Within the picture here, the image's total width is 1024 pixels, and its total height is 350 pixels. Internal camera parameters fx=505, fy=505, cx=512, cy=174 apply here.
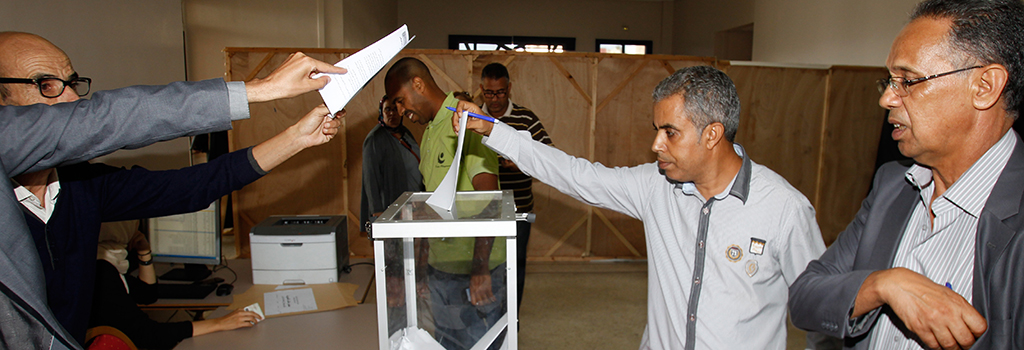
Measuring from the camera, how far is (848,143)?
4.82 m

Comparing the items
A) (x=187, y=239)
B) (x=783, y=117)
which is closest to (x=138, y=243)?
(x=187, y=239)

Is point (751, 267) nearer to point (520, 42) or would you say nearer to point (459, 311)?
point (459, 311)

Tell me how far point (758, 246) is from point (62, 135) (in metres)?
1.46

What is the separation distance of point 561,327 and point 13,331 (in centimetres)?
319

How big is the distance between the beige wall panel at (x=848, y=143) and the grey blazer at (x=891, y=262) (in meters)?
4.31

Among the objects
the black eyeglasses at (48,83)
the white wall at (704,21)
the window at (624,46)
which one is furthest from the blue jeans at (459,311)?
the window at (624,46)

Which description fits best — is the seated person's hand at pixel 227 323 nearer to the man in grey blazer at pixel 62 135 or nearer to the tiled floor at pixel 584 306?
the man in grey blazer at pixel 62 135

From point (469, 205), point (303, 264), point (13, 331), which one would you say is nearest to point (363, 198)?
point (303, 264)

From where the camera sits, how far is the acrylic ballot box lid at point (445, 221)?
39.1 inches

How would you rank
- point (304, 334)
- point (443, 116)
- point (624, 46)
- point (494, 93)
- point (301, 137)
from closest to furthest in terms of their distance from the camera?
1. point (301, 137)
2. point (304, 334)
3. point (443, 116)
4. point (494, 93)
5. point (624, 46)

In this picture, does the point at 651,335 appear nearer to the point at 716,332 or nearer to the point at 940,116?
the point at 716,332

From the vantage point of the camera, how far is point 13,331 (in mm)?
768

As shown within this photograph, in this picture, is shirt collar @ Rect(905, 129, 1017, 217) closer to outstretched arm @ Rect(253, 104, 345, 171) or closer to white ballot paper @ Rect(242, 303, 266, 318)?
outstretched arm @ Rect(253, 104, 345, 171)

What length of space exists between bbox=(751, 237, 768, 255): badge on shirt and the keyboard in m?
2.37
